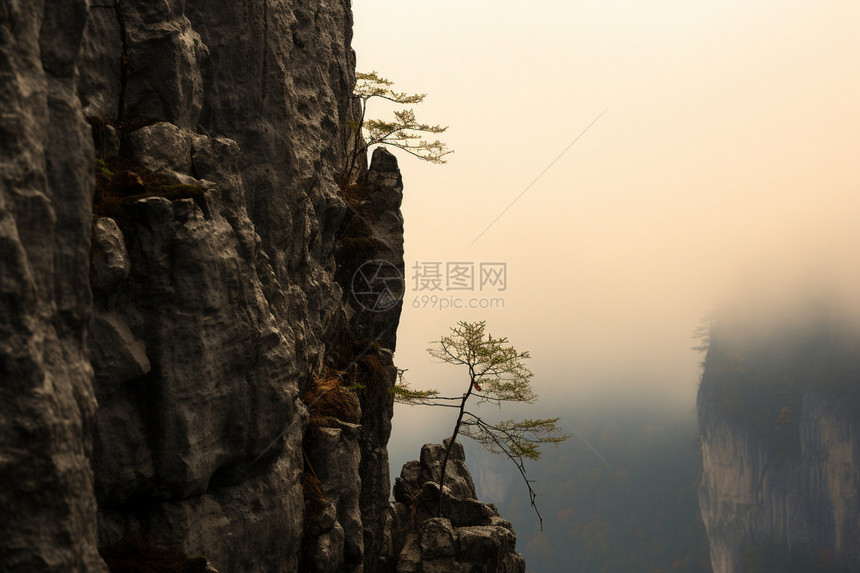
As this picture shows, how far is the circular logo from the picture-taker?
22.8 metres

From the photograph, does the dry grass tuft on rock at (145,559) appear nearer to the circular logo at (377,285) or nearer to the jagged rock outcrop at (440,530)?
the jagged rock outcrop at (440,530)

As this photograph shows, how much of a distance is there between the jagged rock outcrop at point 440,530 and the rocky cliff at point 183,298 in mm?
780

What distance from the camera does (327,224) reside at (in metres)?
20.1

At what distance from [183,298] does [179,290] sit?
0.16 m

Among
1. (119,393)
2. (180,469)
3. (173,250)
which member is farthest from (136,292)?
(180,469)

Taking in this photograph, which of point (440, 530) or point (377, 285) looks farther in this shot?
point (377, 285)

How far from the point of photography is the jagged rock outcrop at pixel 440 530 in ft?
71.1

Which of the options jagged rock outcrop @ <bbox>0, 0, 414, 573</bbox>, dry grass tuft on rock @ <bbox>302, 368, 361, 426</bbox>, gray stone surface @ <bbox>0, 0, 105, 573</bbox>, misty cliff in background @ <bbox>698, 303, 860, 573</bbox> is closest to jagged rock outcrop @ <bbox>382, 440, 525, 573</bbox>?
jagged rock outcrop @ <bbox>0, 0, 414, 573</bbox>

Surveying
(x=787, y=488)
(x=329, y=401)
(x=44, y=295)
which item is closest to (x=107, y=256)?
(x=44, y=295)

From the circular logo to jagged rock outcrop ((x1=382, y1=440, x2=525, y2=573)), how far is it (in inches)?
252

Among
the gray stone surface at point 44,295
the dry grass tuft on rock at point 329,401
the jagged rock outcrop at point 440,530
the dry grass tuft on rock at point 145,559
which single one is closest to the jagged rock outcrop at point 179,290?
the gray stone surface at point 44,295

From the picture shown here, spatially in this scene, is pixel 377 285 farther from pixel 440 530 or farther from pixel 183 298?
pixel 183 298

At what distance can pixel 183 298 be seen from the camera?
461 inches

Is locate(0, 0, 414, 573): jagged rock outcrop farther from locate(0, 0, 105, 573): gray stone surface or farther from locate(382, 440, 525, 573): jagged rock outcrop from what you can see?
locate(382, 440, 525, 573): jagged rock outcrop
